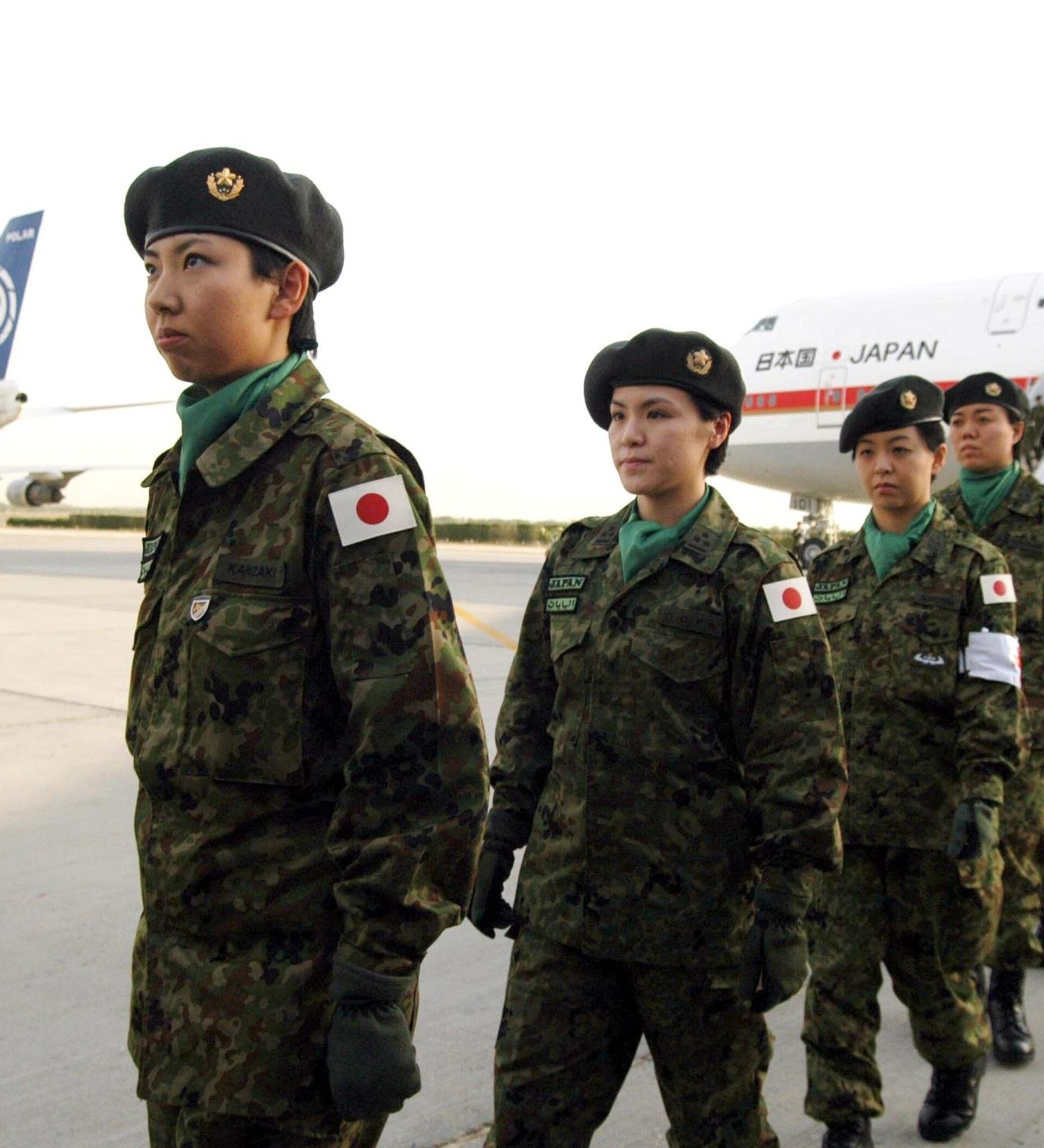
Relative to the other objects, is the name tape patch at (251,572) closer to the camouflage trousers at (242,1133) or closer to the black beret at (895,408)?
the camouflage trousers at (242,1133)

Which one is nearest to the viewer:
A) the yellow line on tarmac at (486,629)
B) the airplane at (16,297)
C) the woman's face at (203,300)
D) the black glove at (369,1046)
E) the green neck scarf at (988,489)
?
the black glove at (369,1046)

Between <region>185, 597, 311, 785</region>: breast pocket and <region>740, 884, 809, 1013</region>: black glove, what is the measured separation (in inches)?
42.5

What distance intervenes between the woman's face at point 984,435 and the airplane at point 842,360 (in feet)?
43.7

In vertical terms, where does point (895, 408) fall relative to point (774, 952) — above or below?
above

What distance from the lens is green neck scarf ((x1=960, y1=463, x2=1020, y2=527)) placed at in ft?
15.8

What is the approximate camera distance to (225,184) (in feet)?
6.54

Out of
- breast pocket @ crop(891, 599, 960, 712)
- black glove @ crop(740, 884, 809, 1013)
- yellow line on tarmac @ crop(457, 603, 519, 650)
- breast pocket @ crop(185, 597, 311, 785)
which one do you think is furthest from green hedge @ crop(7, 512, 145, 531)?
breast pocket @ crop(185, 597, 311, 785)

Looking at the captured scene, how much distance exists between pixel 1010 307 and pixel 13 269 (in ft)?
100

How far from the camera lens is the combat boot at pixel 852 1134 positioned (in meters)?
3.33

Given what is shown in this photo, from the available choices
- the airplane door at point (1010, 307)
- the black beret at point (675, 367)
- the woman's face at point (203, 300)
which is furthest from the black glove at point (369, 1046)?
the airplane door at point (1010, 307)

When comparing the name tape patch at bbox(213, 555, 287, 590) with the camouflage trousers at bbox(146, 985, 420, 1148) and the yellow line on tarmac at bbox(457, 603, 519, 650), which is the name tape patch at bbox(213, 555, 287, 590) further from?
the yellow line on tarmac at bbox(457, 603, 519, 650)

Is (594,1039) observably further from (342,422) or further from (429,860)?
(342,422)

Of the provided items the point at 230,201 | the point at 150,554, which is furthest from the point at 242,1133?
the point at 230,201

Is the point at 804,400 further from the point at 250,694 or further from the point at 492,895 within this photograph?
the point at 250,694
